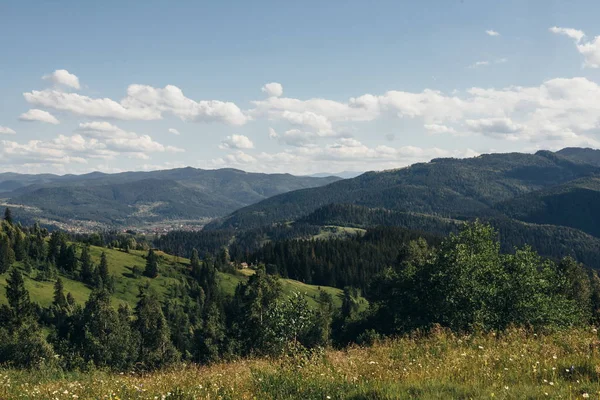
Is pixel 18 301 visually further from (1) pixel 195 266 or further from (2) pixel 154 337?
(1) pixel 195 266

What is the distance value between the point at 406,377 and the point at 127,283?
6694 inches

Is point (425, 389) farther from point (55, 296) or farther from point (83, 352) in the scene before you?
point (55, 296)

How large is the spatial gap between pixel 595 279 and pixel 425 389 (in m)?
146

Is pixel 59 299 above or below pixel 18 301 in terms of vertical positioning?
below

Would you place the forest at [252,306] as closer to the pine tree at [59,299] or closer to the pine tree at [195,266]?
the pine tree at [59,299]

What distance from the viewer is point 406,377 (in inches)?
379

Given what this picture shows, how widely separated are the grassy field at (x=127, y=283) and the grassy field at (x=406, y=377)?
410 feet

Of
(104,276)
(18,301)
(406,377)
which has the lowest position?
(104,276)

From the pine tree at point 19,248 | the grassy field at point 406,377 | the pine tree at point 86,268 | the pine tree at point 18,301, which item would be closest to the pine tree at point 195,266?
the pine tree at point 86,268

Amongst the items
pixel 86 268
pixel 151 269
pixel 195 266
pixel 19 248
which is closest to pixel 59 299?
pixel 86 268

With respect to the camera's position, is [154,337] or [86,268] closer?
[154,337]

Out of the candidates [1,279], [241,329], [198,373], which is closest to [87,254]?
[1,279]

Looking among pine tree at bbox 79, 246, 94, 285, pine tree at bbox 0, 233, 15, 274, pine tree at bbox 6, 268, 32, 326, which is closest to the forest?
pine tree at bbox 6, 268, 32, 326

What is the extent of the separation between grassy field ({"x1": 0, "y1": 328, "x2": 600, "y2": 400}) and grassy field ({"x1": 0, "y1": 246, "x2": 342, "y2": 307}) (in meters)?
125
